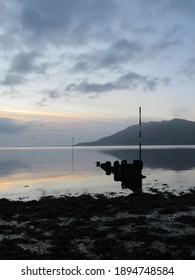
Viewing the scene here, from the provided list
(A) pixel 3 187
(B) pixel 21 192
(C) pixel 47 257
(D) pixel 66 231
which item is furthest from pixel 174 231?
(A) pixel 3 187

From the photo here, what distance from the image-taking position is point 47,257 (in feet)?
40.5

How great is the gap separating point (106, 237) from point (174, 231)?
3.58 metres

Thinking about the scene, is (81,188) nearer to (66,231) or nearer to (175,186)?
(175,186)

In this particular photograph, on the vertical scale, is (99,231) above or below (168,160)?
above

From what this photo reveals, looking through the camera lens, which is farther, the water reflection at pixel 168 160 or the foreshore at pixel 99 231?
the water reflection at pixel 168 160

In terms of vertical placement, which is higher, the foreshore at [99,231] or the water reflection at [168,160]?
the foreshore at [99,231]

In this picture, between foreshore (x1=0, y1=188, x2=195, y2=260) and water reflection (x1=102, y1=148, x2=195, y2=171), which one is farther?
water reflection (x1=102, y1=148, x2=195, y2=171)

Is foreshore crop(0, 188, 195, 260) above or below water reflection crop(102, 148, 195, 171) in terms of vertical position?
above

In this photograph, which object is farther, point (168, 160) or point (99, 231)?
point (168, 160)

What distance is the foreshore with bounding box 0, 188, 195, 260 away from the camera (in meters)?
12.7

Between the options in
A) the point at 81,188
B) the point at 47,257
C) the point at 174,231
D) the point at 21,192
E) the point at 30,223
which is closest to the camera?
the point at 47,257

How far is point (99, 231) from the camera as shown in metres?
16.2

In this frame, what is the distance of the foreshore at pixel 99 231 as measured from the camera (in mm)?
12727
